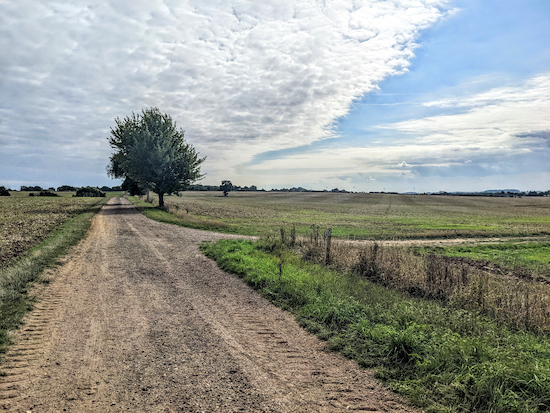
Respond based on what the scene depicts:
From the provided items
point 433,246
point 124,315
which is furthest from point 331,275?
point 433,246

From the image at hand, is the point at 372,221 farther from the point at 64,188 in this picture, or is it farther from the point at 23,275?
the point at 64,188

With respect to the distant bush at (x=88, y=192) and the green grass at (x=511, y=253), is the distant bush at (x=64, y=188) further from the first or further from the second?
the green grass at (x=511, y=253)

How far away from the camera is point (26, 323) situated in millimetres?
6871

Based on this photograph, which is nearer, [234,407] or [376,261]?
[234,407]

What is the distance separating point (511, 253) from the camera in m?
20.6

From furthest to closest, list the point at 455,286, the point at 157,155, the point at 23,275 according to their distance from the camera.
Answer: the point at 157,155, the point at 455,286, the point at 23,275

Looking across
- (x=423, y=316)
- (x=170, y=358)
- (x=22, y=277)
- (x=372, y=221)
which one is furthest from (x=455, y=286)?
(x=372, y=221)

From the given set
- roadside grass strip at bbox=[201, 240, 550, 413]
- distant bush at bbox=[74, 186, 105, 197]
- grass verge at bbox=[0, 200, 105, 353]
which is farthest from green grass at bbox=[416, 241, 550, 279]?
distant bush at bbox=[74, 186, 105, 197]

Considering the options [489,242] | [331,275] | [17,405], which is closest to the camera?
[17,405]

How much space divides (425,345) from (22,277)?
11.2 meters

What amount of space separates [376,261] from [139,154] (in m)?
33.0

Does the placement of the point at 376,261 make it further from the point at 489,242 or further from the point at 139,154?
the point at 139,154

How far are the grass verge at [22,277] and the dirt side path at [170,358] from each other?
283mm

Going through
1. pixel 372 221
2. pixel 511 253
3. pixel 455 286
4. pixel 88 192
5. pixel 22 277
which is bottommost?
pixel 511 253
